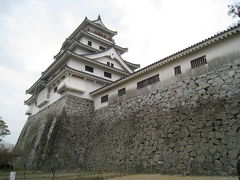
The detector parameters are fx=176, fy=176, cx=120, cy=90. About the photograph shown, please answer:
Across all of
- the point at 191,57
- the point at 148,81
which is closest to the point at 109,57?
the point at 148,81

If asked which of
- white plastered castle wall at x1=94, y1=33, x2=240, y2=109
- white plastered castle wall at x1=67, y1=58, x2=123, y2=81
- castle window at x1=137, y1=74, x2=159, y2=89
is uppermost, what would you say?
white plastered castle wall at x1=67, y1=58, x2=123, y2=81

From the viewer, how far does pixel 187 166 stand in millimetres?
8500

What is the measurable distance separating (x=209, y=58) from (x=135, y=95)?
550 cm

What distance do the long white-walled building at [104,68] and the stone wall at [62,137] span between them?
1175 mm

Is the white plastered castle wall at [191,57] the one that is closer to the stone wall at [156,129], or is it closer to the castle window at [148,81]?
the castle window at [148,81]

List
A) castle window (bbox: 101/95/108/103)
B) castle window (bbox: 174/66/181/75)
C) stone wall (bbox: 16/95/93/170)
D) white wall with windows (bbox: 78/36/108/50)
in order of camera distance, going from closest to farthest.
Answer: castle window (bbox: 174/66/181/75), stone wall (bbox: 16/95/93/170), castle window (bbox: 101/95/108/103), white wall with windows (bbox: 78/36/108/50)

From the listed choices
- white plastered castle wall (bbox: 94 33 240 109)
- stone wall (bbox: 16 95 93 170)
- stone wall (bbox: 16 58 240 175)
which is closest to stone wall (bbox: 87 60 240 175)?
stone wall (bbox: 16 58 240 175)

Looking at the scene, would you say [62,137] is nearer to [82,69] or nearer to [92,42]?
[82,69]

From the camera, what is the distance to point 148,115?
11.5m

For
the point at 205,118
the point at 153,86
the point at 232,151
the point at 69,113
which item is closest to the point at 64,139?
the point at 69,113

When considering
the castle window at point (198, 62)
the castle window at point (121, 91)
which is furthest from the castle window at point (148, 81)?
the castle window at point (198, 62)

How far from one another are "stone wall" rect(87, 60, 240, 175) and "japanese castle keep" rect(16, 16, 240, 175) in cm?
4

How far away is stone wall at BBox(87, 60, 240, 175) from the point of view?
25.7 ft

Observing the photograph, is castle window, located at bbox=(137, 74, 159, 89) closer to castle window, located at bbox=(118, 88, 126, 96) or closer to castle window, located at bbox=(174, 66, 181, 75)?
castle window, located at bbox=(174, 66, 181, 75)
